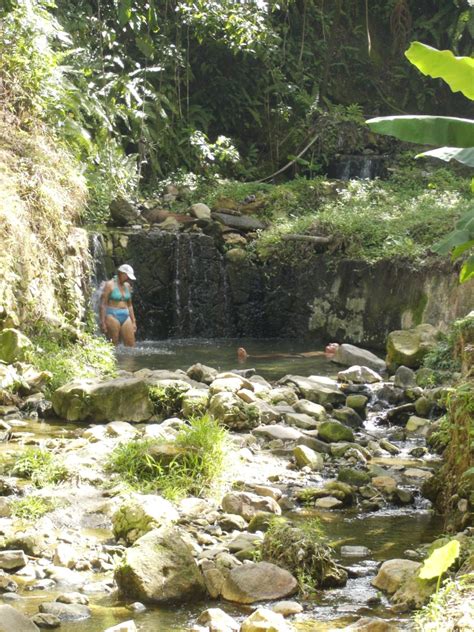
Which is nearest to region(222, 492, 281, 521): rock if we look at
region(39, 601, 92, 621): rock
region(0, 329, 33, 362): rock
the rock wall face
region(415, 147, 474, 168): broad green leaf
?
region(39, 601, 92, 621): rock

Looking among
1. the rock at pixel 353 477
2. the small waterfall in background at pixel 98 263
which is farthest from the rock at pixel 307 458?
the small waterfall in background at pixel 98 263

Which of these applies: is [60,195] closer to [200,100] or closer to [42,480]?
[42,480]

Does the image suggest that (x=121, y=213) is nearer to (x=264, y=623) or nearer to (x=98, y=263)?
(x=98, y=263)

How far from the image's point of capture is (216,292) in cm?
1616

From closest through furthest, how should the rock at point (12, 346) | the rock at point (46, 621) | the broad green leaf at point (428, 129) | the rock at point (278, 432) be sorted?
the rock at point (46, 621) → the broad green leaf at point (428, 129) → the rock at point (278, 432) → the rock at point (12, 346)

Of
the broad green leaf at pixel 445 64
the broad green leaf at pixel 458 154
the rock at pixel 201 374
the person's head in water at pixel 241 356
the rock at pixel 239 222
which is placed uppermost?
the broad green leaf at pixel 445 64

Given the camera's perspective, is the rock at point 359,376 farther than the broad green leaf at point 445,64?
Yes

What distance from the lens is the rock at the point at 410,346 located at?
11859 mm

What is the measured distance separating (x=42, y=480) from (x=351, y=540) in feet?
7.35

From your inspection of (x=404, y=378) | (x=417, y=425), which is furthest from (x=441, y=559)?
(x=404, y=378)

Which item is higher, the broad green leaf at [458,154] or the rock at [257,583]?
the broad green leaf at [458,154]

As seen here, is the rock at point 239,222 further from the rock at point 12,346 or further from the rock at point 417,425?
the rock at point 417,425

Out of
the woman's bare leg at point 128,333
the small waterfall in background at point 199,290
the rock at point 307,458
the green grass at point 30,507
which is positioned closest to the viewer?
the green grass at point 30,507

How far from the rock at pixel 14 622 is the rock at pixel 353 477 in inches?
134
